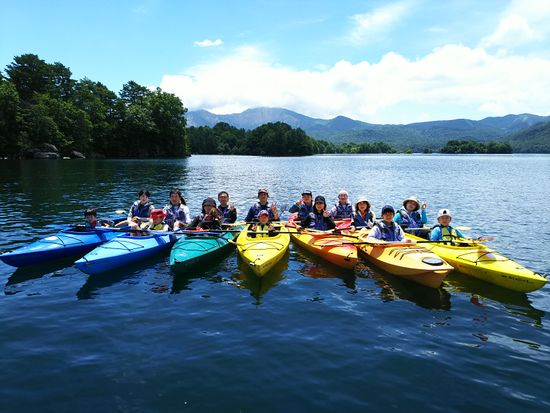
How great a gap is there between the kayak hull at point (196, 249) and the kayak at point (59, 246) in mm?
2984

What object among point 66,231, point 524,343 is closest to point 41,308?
point 66,231

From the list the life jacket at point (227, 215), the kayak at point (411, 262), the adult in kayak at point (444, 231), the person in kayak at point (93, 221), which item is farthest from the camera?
the life jacket at point (227, 215)

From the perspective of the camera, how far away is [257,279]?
1152cm

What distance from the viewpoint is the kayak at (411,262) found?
10.1 m

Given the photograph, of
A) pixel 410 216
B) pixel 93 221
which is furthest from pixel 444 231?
pixel 93 221

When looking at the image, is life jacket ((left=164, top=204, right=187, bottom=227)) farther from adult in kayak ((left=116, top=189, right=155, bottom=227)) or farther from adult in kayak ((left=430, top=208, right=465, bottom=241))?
adult in kayak ((left=430, top=208, right=465, bottom=241))

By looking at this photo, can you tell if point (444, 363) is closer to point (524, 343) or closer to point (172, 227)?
point (524, 343)

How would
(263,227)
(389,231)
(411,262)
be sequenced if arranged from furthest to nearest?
(263,227) < (389,231) < (411,262)

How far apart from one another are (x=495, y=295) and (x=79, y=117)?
88391 mm

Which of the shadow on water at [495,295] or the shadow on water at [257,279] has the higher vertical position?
the shadow on water at [257,279]

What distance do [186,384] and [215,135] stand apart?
544 ft

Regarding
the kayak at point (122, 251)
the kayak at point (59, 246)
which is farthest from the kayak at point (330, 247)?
the kayak at point (59, 246)

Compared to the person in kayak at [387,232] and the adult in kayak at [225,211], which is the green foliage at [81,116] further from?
the person in kayak at [387,232]

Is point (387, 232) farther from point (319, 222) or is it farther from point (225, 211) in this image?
point (225, 211)
